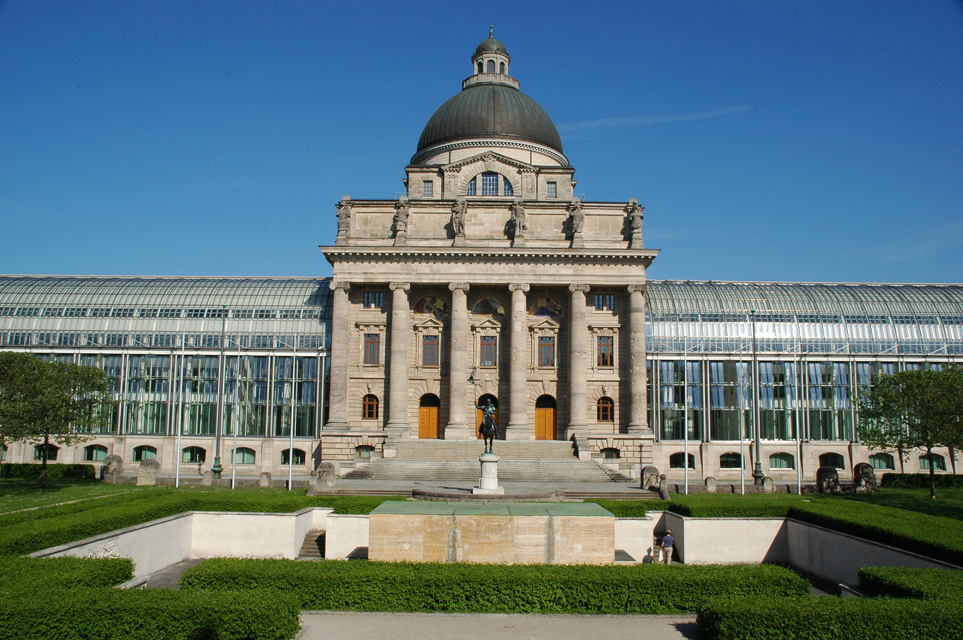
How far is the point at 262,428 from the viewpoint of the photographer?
63.8 meters

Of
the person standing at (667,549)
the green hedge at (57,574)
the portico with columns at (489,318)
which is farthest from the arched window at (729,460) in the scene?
the green hedge at (57,574)

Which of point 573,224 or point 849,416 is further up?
point 573,224

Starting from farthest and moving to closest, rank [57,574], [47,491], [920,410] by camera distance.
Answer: [920,410], [47,491], [57,574]

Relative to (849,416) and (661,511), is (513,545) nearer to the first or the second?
(661,511)

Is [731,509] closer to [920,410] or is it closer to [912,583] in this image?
[912,583]

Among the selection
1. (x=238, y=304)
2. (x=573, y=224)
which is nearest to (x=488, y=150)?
(x=573, y=224)

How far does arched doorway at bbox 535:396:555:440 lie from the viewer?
61.0 metres

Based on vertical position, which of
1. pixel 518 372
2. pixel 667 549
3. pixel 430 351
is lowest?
pixel 667 549

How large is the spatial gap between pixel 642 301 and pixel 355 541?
35.4m

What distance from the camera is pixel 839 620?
17562 mm

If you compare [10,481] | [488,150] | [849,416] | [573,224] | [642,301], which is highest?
[488,150]

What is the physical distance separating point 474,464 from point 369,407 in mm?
12704

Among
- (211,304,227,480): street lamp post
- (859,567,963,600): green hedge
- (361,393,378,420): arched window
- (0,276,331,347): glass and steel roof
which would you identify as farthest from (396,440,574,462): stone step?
(859,567,963,600): green hedge

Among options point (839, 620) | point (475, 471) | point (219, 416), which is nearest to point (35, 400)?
point (219, 416)
